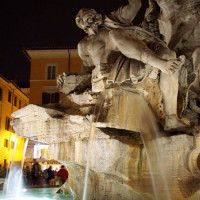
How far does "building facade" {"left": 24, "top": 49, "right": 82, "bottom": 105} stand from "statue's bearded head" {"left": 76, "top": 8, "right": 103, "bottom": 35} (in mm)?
23544

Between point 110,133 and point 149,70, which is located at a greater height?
point 149,70

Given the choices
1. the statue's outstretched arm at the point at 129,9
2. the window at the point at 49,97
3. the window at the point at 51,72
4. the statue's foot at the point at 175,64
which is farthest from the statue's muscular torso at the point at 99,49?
the window at the point at 51,72

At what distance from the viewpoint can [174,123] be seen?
172 inches

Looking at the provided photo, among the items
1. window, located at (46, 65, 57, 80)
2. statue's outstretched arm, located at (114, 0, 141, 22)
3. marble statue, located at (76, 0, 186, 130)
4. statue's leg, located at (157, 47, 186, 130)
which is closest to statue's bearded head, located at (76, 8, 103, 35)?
marble statue, located at (76, 0, 186, 130)

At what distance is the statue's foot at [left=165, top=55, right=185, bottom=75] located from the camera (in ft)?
12.3

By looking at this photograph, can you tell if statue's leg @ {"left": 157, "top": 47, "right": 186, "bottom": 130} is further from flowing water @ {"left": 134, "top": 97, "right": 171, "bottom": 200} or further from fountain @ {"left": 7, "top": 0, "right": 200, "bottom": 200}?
flowing water @ {"left": 134, "top": 97, "right": 171, "bottom": 200}

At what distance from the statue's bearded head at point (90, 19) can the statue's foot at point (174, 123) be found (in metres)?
1.62

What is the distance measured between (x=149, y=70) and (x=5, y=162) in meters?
27.9

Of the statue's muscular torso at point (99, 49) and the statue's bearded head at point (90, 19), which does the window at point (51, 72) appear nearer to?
the statue's muscular torso at point (99, 49)

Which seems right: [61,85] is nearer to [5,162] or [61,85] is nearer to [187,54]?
[187,54]

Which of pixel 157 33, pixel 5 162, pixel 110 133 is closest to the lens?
pixel 110 133

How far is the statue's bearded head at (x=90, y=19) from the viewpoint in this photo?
480cm

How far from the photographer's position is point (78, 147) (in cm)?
442

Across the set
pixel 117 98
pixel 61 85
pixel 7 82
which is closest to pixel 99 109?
pixel 117 98
